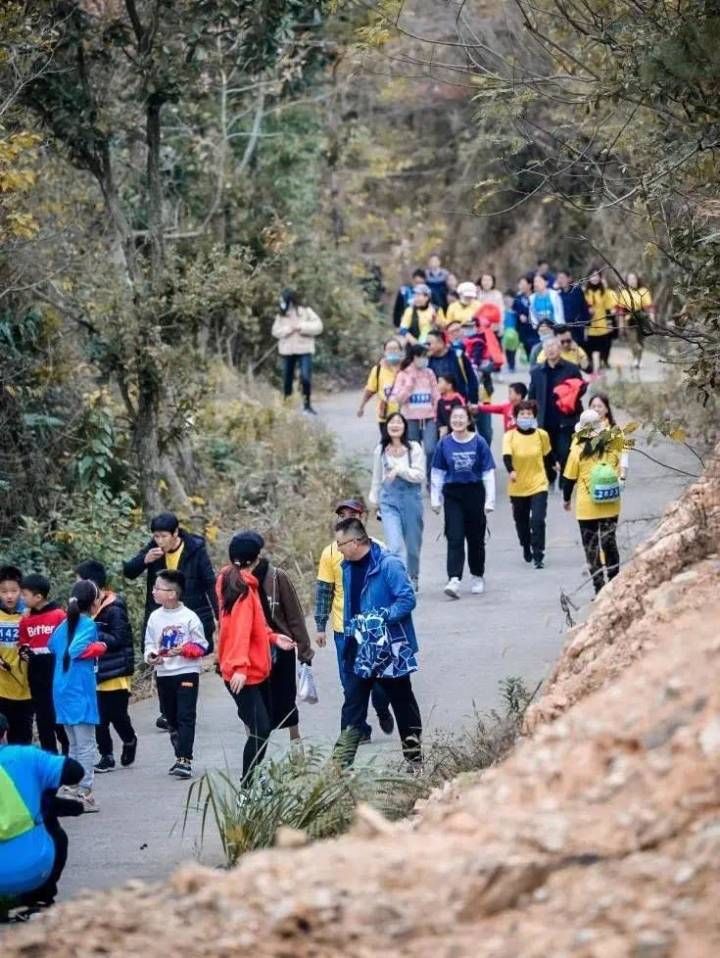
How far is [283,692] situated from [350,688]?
507mm

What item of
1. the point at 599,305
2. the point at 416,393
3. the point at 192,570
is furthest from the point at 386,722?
the point at 599,305

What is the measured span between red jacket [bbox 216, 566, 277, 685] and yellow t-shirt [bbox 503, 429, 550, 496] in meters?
6.06

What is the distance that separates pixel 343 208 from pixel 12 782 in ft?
86.7

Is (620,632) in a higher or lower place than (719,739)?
lower

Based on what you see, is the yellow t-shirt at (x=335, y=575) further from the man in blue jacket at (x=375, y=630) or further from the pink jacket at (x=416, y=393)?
the pink jacket at (x=416, y=393)

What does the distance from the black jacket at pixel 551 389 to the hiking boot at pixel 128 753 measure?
23.8 feet

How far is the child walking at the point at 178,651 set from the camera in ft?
37.6

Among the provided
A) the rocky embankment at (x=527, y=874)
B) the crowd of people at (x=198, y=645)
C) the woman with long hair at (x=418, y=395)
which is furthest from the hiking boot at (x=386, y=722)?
the woman with long hair at (x=418, y=395)

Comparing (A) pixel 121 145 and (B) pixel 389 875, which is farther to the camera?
(A) pixel 121 145

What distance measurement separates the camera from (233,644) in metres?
10.7

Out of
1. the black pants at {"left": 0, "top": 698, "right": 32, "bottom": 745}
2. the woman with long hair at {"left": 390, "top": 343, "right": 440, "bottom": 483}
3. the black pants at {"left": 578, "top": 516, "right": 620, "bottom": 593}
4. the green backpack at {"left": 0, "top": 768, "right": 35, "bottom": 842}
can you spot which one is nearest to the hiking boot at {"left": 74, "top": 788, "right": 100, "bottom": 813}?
the black pants at {"left": 0, "top": 698, "right": 32, "bottom": 745}

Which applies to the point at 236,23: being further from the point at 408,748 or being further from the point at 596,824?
the point at 596,824

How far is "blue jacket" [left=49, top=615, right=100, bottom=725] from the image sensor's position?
10.8 metres

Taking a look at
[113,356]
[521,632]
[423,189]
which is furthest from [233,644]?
[423,189]
